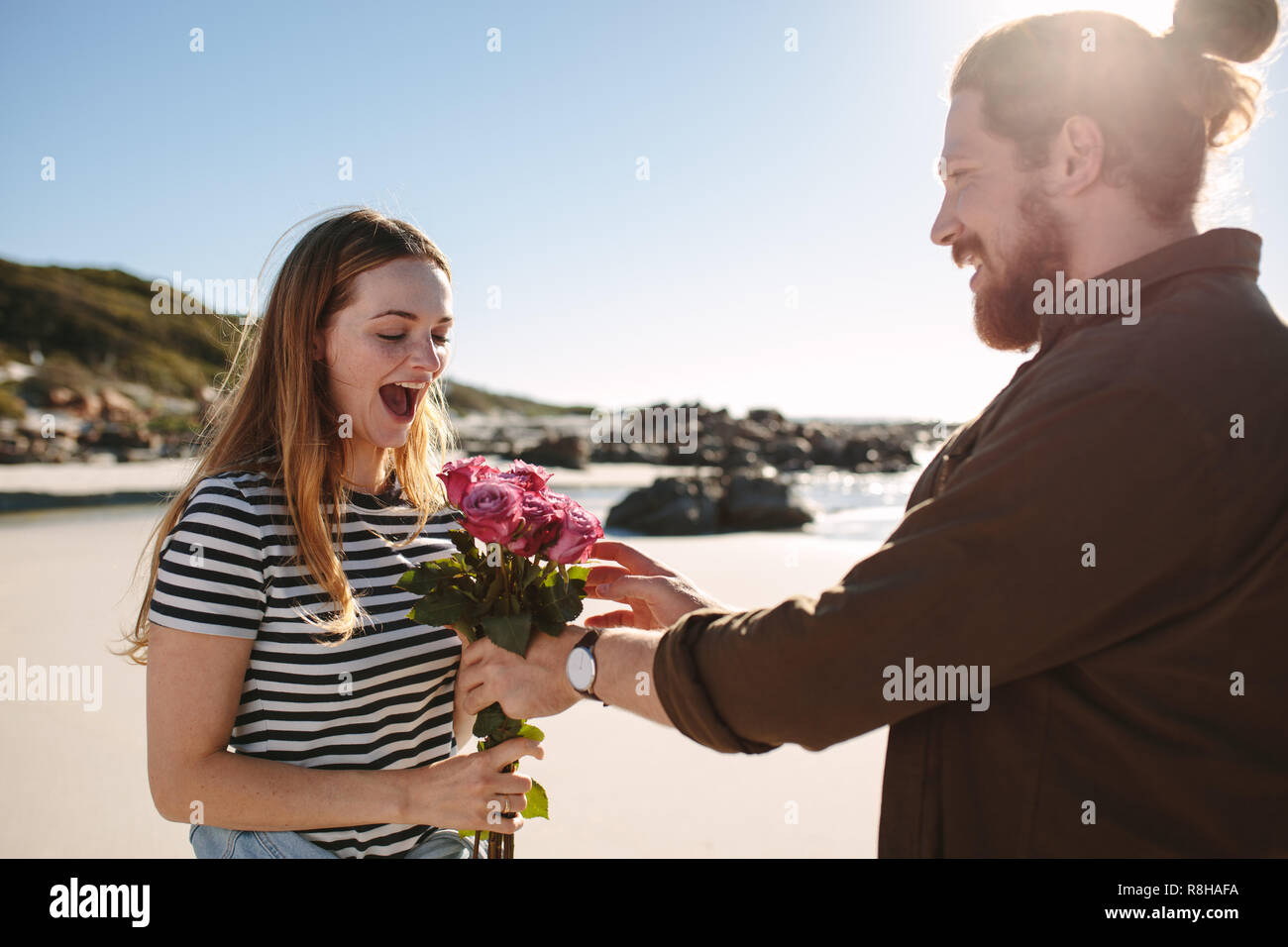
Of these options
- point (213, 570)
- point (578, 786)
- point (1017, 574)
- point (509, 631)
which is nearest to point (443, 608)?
point (509, 631)

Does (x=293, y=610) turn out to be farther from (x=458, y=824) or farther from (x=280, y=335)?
(x=280, y=335)

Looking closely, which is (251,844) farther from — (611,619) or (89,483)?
(89,483)

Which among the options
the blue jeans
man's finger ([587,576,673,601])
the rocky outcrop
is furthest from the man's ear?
the rocky outcrop

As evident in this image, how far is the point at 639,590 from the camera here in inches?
106

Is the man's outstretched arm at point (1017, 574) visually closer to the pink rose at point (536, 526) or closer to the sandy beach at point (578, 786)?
the pink rose at point (536, 526)

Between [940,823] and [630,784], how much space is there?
3.66 m

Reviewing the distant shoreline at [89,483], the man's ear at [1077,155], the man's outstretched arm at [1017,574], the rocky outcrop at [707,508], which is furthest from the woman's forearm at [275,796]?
the rocky outcrop at [707,508]

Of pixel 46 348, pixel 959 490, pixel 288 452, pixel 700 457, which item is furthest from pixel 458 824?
pixel 46 348

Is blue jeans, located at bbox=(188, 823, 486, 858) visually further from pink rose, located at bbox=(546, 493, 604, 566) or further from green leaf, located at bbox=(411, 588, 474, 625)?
pink rose, located at bbox=(546, 493, 604, 566)

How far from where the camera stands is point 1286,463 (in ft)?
5.36

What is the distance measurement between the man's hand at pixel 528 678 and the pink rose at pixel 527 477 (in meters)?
0.41

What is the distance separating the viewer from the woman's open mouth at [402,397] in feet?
8.97

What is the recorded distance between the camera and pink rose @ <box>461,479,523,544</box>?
2162 mm

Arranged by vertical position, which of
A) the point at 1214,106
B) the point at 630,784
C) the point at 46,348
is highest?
the point at 46,348
